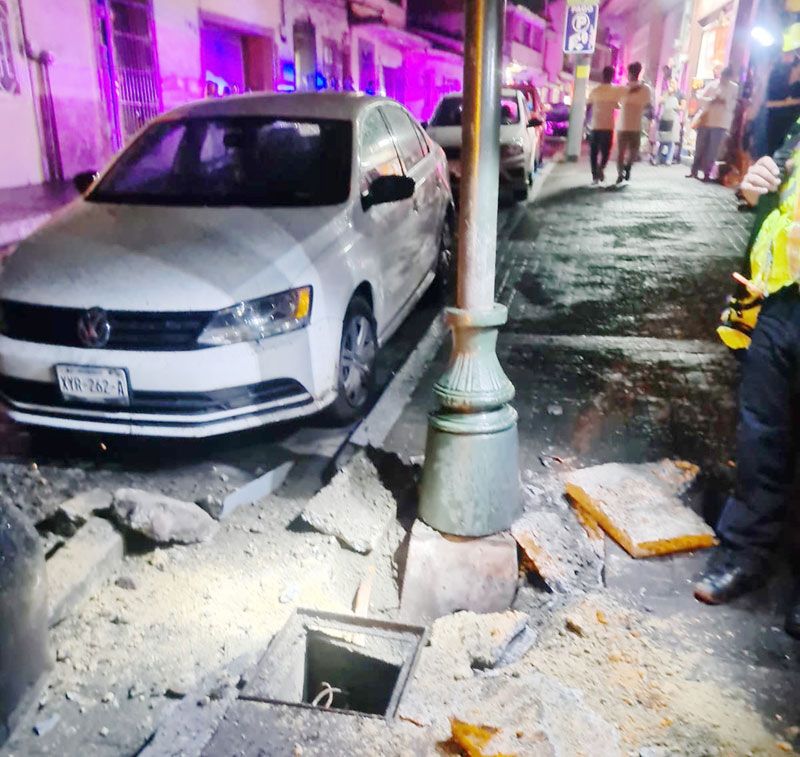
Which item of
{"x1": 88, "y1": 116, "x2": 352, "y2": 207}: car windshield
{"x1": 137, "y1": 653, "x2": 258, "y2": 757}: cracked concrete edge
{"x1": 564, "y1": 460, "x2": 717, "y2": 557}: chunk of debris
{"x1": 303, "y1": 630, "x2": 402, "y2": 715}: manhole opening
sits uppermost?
{"x1": 88, "y1": 116, "x2": 352, "y2": 207}: car windshield

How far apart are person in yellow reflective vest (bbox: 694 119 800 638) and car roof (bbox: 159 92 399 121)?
3.03 meters

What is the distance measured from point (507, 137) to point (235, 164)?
8202 mm

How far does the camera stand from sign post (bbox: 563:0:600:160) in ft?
70.6

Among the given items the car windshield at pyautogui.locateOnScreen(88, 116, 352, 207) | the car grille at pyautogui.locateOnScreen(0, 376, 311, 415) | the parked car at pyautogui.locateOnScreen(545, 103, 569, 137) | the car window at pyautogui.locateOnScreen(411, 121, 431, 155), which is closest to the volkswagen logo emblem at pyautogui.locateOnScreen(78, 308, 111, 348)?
the car grille at pyautogui.locateOnScreen(0, 376, 311, 415)

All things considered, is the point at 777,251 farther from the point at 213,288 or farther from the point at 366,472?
the point at 213,288

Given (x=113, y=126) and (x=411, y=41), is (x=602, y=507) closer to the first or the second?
(x=113, y=126)

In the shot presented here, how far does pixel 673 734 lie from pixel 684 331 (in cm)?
440

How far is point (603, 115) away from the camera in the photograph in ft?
48.8

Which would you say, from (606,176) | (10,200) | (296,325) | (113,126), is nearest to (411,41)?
(606,176)

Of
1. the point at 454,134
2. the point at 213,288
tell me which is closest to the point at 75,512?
the point at 213,288

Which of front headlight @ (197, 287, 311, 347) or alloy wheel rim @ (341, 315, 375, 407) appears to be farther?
alloy wheel rim @ (341, 315, 375, 407)

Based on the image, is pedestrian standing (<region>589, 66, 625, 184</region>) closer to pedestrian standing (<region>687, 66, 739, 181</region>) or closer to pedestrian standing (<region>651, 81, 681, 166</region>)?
pedestrian standing (<region>687, 66, 739, 181</region>)

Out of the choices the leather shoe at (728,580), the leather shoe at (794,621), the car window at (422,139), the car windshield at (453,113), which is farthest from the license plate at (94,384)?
the car windshield at (453,113)

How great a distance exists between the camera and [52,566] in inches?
130
